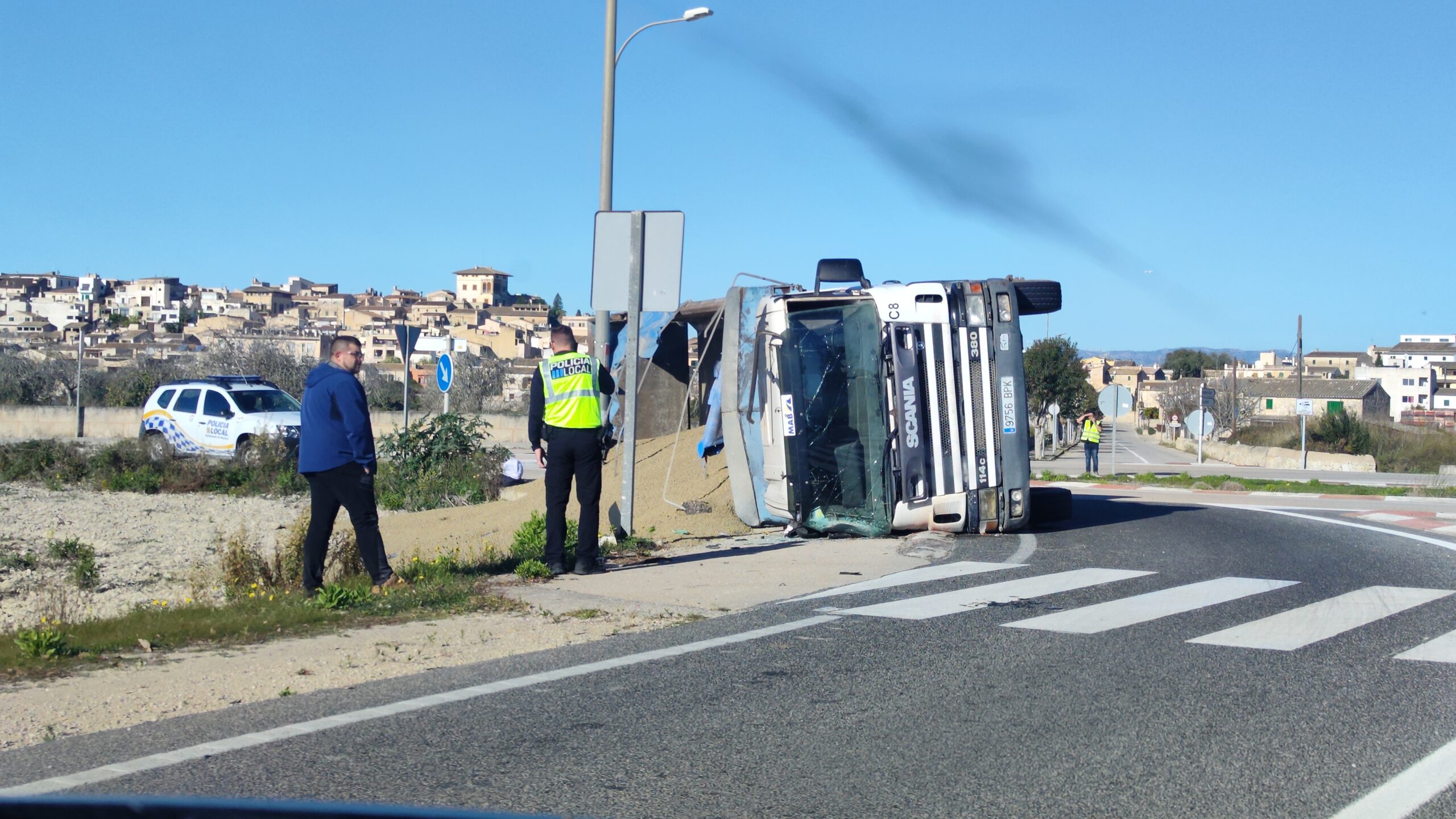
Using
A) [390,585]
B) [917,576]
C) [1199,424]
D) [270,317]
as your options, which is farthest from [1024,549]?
[270,317]

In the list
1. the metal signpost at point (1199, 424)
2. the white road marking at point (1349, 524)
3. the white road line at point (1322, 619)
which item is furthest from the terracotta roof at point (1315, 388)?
the white road line at point (1322, 619)

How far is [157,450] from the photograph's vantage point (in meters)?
22.2

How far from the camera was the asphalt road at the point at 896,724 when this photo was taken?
13.6 ft

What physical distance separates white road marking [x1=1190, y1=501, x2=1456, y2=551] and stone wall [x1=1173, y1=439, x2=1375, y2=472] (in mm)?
21271

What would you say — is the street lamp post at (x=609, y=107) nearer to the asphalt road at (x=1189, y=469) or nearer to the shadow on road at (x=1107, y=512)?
the shadow on road at (x=1107, y=512)

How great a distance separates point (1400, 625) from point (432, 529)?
451 inches

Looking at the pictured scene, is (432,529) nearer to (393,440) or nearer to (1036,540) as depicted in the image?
(393,440)

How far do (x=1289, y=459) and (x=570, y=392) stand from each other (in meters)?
41.2

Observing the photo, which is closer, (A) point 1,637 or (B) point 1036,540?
(A) point 1,637

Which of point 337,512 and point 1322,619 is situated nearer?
point 1322,619

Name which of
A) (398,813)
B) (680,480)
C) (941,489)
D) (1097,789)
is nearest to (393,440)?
(680,480)

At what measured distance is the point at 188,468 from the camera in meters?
21.7

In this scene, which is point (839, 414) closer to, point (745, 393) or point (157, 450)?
point (745, 393)

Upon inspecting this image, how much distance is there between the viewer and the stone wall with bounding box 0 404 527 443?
34.8 metres
